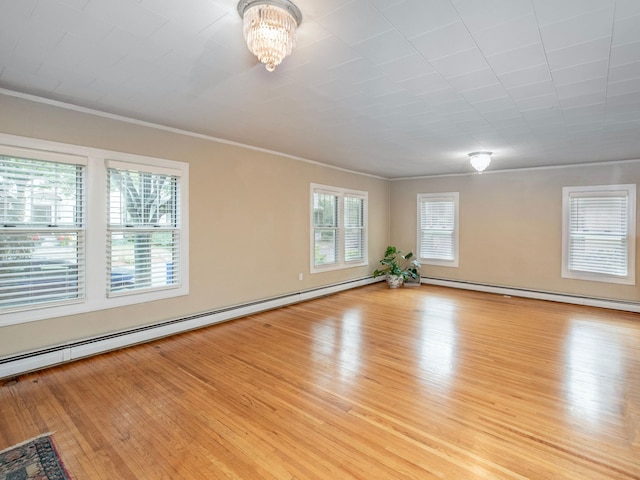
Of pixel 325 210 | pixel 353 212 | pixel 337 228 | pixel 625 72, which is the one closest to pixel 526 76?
pixel 625 72

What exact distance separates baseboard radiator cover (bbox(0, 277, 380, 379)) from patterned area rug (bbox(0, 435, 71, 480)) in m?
1.26

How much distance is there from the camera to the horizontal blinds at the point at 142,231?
12.0 feet

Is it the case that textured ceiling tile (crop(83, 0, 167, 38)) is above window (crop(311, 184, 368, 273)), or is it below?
above

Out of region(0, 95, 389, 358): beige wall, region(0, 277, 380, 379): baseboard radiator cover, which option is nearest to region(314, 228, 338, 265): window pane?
region(0, 95, 389, 358): beige wall

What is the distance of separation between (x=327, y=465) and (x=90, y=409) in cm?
185

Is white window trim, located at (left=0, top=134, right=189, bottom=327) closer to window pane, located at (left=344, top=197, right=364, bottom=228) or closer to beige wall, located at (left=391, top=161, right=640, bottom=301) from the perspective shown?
window pane, located at (left=344, top=197, right=364, bottom=228)

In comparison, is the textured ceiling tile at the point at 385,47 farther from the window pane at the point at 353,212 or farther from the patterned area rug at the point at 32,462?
the window pane at the point at 353,212

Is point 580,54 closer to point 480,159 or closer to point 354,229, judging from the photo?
point 480,159

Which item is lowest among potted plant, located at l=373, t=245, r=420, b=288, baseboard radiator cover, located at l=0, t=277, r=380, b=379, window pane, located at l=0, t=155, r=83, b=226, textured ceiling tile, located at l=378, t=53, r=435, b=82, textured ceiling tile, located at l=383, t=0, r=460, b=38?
baseboard radiator cover, located at l=0, t=277, r=380, b=379

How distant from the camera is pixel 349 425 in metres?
2.32

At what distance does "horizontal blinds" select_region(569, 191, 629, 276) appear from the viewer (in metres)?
5.54

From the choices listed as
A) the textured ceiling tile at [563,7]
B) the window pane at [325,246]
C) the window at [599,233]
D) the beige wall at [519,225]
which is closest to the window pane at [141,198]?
the window pane at [325,246]

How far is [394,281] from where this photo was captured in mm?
7348

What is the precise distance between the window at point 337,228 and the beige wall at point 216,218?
0.62 ft
